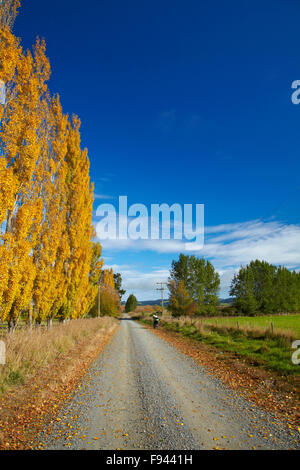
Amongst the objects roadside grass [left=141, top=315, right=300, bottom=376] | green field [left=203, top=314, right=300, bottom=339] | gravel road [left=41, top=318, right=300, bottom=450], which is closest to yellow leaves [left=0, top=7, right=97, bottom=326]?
gravel road [left=41, top=318, right=300, bottom=450]

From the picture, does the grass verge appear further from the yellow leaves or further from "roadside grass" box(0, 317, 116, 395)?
the yellow leaves

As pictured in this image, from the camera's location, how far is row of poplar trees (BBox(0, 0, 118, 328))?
8.70m

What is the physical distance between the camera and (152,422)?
448 cm

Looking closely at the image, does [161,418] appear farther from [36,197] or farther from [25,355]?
[36,197]

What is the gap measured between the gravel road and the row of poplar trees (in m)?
4.99

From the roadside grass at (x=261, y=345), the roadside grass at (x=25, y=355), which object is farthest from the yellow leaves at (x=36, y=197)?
the roadside grass at (x=261, y=345)

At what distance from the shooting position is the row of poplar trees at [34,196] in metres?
8.70

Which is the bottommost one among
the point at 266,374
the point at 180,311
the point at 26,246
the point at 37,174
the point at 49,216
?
the point at 180,311

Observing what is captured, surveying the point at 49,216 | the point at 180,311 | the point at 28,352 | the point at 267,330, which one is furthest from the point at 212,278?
the point at 28,352

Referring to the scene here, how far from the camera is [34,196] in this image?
1066 cm

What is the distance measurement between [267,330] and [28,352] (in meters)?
13.0

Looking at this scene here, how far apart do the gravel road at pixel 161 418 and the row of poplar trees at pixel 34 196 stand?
16.4 ft
